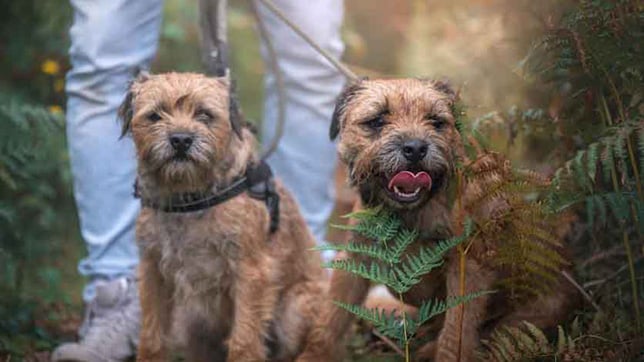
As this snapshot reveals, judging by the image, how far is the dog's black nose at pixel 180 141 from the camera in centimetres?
426

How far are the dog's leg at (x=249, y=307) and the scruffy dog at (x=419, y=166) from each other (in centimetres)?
55

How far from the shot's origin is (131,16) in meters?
4.96

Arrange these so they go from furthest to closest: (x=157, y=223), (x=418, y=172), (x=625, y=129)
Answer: (x=157, y=223), (x=418, y=172), (x=625, y=129)

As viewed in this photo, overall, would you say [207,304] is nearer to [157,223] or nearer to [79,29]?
[157,223]

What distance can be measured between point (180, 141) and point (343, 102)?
0.74m

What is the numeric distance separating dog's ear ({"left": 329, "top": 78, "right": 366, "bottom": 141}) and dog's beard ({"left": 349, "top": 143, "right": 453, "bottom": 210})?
33cm

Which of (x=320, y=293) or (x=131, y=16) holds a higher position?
(x=131, y=16)

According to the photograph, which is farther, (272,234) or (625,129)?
(272,234)

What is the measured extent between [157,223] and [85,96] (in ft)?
3.14

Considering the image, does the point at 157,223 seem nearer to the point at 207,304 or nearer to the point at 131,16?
the point at 207,304

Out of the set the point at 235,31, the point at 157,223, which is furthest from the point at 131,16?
the point at 235,31

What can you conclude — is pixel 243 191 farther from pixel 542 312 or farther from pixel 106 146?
pixel 542 312

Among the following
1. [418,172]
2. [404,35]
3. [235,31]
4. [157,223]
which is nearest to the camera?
[418,172]

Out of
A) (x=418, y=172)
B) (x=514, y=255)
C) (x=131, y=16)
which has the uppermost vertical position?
(x=131, y=16)
